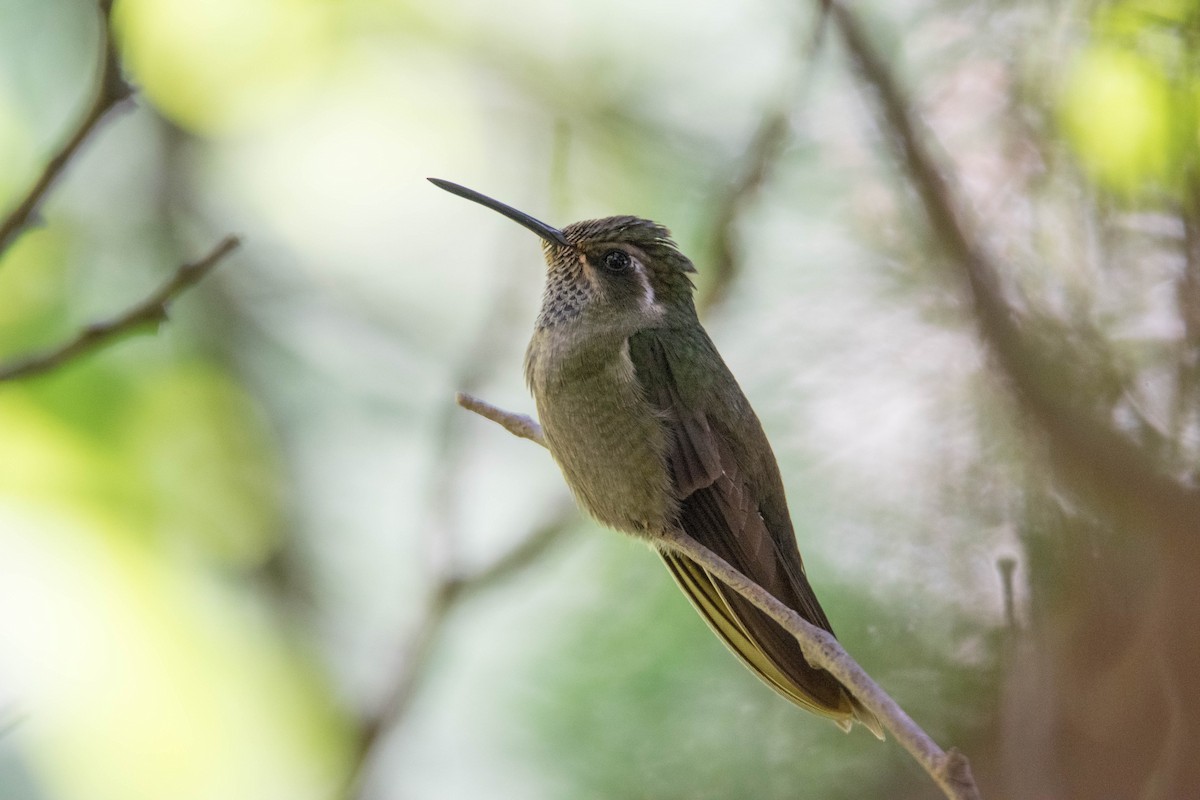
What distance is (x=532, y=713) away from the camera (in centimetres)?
443

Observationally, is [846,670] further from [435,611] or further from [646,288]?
[435,611]

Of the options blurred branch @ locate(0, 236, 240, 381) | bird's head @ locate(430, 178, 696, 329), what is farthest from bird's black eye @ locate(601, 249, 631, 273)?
blurred branch @ locate(0, 236, 240, 381)

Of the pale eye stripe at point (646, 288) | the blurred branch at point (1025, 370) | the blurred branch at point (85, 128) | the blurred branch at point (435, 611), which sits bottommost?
the blurred branch at point (435, 611)

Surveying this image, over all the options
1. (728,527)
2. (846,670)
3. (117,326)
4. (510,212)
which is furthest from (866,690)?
(510,212)

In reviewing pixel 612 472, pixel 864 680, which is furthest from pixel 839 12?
pixel 864 680

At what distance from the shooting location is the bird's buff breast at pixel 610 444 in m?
2.96

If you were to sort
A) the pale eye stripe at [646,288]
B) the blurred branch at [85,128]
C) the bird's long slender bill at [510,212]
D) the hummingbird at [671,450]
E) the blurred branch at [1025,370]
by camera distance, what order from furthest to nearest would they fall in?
1. the pale eye stripe at [646,288]
2. the bird's long slender bill at [510,212]
3. the hummingbird at [671,450]
4. the blurred branch at [1025,370]
5. the blurred branch at [85,128]

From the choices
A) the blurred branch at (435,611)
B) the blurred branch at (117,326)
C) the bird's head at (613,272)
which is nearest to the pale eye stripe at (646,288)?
the bird's head at (613,272)

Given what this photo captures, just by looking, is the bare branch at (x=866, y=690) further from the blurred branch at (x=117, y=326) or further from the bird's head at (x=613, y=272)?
the blurred branch at (x=117, y=326)

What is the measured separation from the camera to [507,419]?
10.1 feet

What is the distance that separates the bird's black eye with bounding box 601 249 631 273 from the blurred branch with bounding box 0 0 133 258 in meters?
1.67

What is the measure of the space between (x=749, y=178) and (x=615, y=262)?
46.1 inches

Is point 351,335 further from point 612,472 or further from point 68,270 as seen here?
point 612,472

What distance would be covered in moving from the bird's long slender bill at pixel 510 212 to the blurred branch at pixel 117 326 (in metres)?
1.19
